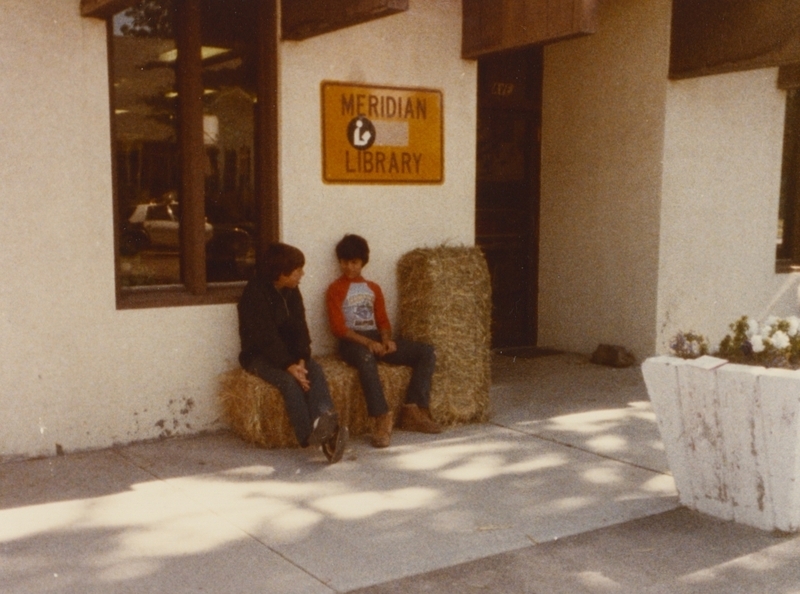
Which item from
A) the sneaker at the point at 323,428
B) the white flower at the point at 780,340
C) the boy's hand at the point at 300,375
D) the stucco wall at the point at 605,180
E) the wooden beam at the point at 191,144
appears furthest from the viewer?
the stucco wall at the point at 605,180

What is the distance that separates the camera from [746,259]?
8.41 m

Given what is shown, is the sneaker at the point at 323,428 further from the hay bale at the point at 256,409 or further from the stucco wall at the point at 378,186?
the stucco wall at the point at 378,186

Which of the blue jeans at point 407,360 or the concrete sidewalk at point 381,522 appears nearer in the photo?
the concrete sidewalk at point 381,522

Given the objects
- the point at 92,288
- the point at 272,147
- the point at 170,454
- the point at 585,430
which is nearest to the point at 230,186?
the point at 272,147

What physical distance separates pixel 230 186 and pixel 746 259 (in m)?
5.25

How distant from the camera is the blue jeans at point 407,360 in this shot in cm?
555

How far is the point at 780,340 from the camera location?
14.6 ft

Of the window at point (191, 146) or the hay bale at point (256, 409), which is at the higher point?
the window at point (191, 146)

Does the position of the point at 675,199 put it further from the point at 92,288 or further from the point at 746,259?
the point at 92,288

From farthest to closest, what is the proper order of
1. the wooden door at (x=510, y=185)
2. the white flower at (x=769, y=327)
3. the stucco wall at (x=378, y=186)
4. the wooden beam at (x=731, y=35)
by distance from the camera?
the wooden door at (x=510, y=185)
the wooden beam at (x=731, y=35)
the stucco wall at (x=378, y=186)
the white flower at (x=769, y=327)

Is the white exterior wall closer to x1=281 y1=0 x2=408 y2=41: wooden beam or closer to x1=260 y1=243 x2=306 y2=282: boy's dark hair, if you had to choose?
x1=281 y1=0 x2=408 y2=41: wooden beam

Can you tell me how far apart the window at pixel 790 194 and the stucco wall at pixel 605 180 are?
2024mm

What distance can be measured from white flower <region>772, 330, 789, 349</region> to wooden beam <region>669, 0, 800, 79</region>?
2886 millimetres

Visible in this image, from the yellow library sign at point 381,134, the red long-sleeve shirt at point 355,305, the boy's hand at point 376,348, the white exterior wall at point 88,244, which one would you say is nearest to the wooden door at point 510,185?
the yellow library sign at point 381,134
